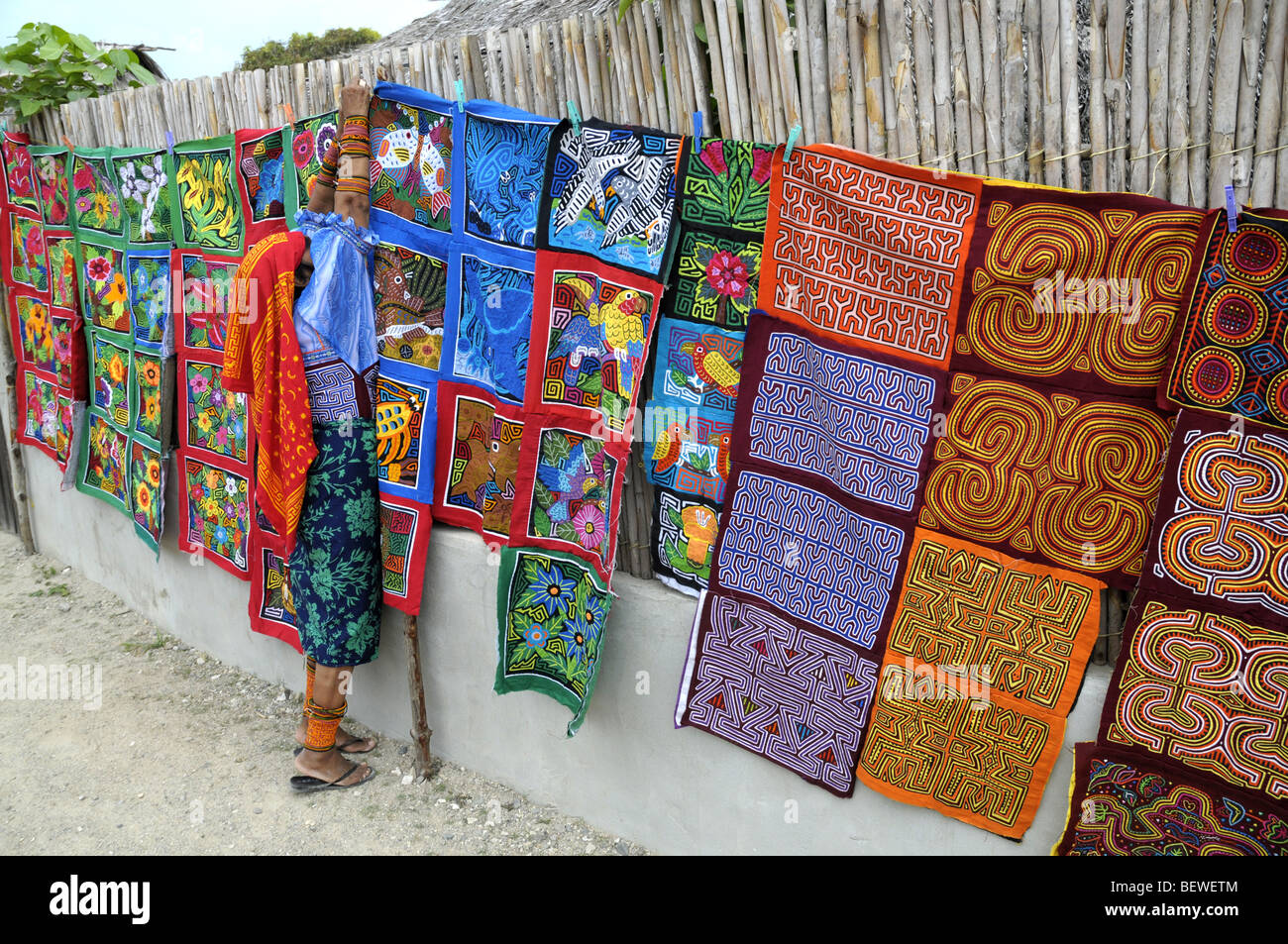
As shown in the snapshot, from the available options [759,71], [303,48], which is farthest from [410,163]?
[303,48]

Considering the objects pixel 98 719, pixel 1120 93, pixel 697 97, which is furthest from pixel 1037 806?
pixel 98 719

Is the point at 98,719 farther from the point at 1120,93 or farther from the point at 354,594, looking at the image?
the point at 1120,93

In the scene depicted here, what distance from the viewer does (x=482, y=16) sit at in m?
5.41

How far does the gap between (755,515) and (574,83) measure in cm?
142

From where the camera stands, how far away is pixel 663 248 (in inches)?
A: 99.3

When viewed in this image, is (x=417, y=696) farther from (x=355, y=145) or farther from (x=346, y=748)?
(x=355, y=145)

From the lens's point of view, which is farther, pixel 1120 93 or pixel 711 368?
pixel 711 368

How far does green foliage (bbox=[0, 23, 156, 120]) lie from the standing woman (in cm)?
280

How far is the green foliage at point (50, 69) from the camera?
4.93m

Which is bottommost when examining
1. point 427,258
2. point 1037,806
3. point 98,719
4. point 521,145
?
point 98,719

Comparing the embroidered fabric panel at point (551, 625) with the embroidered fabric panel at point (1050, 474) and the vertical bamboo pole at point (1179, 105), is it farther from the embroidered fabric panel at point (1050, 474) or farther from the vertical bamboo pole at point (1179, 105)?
the vertical bamboo pole at point (1179, 105)

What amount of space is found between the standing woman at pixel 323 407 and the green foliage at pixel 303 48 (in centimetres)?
1933

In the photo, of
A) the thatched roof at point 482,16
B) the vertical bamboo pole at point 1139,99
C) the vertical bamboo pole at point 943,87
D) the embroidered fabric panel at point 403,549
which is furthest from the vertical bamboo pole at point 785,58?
the embroidered fabric panel at point 403,549

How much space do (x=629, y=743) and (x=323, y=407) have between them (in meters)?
1.54
